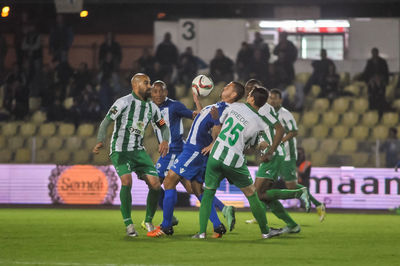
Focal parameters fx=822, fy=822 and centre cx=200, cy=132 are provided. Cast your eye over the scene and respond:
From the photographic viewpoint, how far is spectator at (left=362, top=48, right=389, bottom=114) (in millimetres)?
22016

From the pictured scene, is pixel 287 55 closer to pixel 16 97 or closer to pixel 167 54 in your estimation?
pixel 167 54

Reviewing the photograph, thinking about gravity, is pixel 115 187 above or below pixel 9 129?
below

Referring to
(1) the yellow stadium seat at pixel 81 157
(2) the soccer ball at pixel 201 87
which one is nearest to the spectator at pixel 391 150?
(1) the yellow stadium seat at pixel 81 157

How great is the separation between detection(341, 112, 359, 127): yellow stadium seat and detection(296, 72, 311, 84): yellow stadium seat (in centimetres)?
184

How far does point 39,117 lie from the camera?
2236cm

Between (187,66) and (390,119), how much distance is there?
5.69 metres

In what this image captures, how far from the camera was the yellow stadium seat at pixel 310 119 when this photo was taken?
21.9m

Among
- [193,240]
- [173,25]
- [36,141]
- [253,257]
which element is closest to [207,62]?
[173,25]

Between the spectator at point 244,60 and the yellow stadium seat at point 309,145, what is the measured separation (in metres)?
3.70

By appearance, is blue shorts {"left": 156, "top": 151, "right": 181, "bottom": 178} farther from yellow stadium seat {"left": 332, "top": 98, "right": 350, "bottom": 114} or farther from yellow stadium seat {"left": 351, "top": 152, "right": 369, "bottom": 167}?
yellow stadium seat {"left": 332, "top": 98, "right": 350, "bottom": 114}

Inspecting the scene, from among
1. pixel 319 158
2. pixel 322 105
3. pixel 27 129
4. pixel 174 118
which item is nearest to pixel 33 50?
pixel 27 129

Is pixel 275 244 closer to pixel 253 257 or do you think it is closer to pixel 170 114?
pixel 253 257

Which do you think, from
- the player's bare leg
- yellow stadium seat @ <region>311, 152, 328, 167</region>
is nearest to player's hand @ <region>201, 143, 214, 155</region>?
the player's bare leg

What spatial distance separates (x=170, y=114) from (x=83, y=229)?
2.09 m
